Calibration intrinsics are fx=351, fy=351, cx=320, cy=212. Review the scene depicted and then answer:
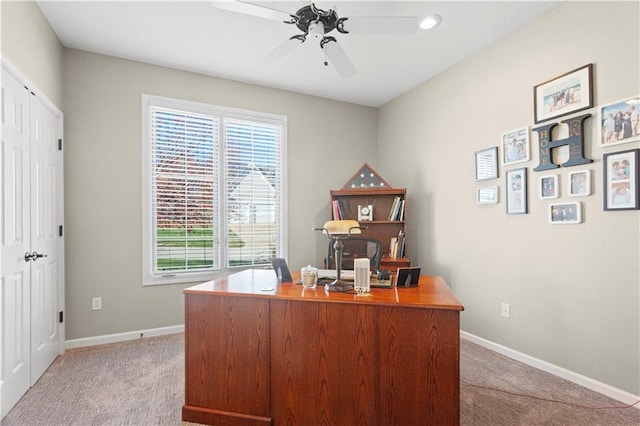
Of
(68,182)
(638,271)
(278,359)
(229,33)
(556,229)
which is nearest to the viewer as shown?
(278,359)

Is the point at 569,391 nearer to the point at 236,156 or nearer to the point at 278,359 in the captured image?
the point at 278,359

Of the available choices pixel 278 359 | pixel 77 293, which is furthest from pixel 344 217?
pixel 77 293

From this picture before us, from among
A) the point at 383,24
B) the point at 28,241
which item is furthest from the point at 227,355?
the point at 383,24

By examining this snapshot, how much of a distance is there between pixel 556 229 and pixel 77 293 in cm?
422

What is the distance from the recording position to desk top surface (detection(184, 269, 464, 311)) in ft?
5.94

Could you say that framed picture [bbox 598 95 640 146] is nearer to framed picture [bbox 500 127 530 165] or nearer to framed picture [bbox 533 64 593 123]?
framed picture [bbox 533 64 593 123]

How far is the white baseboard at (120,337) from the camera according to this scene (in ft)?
10.8

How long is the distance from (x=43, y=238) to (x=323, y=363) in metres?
2.45

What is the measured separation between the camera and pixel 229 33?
304 cm

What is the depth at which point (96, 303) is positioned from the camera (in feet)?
11.1

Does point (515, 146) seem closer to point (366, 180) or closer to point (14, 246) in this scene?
point (366, 180)

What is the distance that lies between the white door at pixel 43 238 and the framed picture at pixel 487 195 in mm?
3759

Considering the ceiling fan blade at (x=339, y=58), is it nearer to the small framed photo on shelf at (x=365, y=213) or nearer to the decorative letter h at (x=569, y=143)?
the decorative letter h at (x=569, y=143)

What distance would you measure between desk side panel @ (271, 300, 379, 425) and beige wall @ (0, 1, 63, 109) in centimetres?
232
